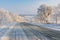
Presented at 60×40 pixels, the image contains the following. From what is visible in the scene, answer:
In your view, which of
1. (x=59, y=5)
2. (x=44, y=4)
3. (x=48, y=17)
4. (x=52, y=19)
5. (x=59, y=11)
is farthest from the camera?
(x=44, y=4)

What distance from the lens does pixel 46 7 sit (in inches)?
4168

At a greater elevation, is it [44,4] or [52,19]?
[44,4]

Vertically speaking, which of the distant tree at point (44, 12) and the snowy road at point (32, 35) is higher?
the snowy road at point (32, 35)

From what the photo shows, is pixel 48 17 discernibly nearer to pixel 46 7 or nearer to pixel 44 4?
pixel 46 7

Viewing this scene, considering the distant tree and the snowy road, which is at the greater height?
the snowy road

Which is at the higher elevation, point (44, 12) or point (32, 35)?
point (32, 35)

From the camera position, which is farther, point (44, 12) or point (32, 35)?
point (44, 12)

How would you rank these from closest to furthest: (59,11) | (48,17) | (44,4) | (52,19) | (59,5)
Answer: (59,11)
(59,5)
(48,17)
(52,19)
(44,4)

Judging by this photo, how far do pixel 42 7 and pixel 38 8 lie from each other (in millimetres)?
2704

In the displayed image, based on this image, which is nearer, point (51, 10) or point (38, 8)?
point (51, 10)

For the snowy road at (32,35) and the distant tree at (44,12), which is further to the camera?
the distant tree at (44,12)

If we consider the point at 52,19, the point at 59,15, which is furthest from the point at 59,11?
the point at 52,19

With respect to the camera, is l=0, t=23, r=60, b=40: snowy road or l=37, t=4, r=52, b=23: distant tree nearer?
l=0, t=23, r=60, b=40: snowy road

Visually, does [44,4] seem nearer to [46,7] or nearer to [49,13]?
[46,7]
